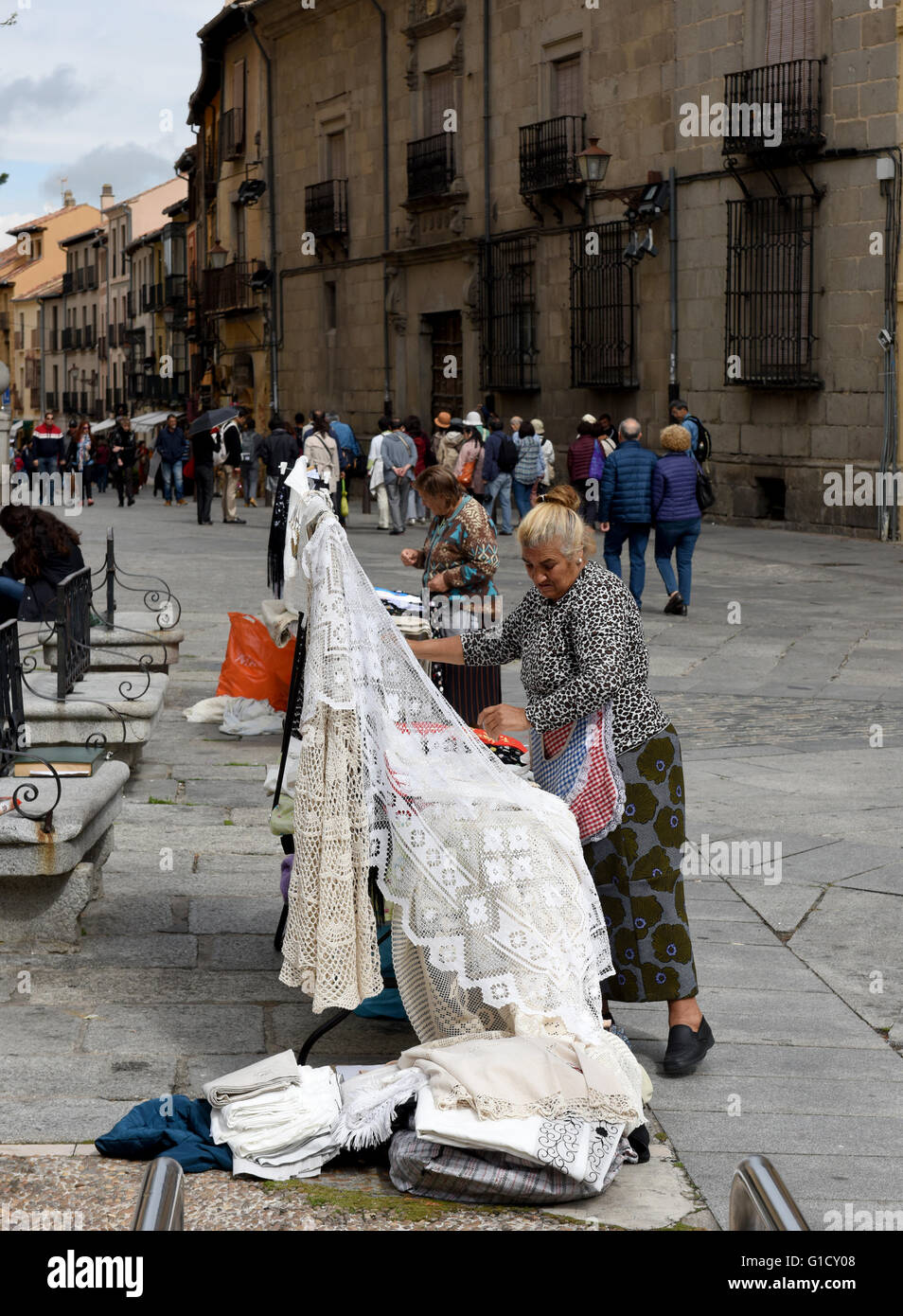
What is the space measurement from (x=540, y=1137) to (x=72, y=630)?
499 cm

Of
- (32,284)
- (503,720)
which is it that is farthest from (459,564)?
(32,284)

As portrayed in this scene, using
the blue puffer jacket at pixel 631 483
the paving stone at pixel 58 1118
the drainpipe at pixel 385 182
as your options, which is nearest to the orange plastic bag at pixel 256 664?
the paving stone at pixel 58 1118

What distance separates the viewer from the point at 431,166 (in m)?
29.2

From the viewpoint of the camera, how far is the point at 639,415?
24.4 metres

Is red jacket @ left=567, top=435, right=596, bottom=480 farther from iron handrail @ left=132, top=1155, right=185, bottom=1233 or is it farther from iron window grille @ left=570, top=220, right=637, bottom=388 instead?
iron handrail @ left=132, top=1155, right=185, bottom=1233

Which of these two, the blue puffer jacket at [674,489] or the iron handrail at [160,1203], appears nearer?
the iron handrail at [160,1203]

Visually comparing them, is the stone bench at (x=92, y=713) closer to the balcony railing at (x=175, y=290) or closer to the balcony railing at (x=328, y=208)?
the balcony railing at (x=328, y=208)

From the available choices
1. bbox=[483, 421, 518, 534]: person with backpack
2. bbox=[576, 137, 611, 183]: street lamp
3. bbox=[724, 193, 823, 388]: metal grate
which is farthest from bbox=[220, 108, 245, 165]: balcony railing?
bbox=[724, 193, 823, 388]: metal grate

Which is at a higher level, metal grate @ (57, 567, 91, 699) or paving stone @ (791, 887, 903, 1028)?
metal grate @ (57, 567, 91, 699)

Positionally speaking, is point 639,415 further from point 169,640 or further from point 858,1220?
point 858,1220

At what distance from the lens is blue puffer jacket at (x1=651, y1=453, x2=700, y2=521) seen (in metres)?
13.9

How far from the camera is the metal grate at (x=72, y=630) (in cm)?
733

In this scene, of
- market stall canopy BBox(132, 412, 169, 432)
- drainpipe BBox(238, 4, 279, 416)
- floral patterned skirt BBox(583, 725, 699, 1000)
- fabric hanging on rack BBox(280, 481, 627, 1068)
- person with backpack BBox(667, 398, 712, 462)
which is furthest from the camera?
market stall canopy BBox(132, 412, 169, 432)

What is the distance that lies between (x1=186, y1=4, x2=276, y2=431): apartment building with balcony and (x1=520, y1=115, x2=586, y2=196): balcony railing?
10.3 meters
